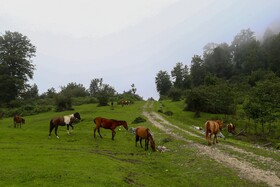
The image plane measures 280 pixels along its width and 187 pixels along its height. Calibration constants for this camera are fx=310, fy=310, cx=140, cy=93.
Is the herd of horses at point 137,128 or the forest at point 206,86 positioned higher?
the forest at point 206,86

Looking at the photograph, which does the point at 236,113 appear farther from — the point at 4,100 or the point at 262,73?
the point at 4,100

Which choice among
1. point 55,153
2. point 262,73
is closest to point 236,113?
point 262,73

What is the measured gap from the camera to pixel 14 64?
293ft

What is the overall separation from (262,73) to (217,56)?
39845 millimetres

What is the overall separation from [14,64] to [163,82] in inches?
2901

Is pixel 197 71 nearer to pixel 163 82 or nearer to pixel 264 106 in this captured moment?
pixel 163 82

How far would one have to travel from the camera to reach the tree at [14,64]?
85.3 metres

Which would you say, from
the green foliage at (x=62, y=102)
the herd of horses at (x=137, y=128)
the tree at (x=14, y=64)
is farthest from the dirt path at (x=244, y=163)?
the tree at (x=14, y=64)

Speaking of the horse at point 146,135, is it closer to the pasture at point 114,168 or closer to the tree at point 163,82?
the pasture at point 114,168

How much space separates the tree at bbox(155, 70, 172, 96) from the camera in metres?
145

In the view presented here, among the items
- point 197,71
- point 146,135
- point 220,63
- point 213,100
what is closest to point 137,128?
point 146,135

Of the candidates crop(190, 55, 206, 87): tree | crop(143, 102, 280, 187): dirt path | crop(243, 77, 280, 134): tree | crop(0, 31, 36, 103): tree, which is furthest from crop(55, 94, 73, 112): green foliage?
crop(190, 55, 206, 87): tree

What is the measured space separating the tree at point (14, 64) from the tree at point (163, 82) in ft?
221

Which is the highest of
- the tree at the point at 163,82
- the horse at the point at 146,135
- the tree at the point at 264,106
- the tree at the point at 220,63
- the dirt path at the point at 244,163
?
the tree at the point at 220,63
